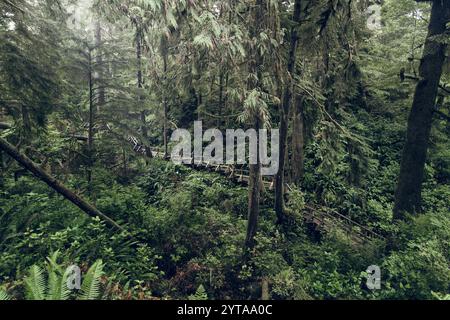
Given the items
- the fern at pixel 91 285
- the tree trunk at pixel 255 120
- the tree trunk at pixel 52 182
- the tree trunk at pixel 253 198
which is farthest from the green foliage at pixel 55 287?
the tree trunk at pixel 253 198

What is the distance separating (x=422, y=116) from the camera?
9.23 metres

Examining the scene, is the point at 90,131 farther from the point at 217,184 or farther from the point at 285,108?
the point at 285,108

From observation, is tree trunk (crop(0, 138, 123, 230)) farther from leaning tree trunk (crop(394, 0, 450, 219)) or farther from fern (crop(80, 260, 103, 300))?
leaning tree trunk (crop(394, 0, 450, 219))

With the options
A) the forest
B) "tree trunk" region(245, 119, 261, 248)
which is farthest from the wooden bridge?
"tree trunk" region(245, 119, 261, 248)

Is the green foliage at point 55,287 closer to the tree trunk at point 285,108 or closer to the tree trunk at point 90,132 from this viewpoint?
the tree trunk at point 90,132

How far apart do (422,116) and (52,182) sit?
39.6 feet

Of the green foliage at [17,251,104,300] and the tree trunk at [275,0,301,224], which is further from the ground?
the tree trunk at [275,0,301,224]

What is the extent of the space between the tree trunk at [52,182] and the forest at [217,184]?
0.04 metres

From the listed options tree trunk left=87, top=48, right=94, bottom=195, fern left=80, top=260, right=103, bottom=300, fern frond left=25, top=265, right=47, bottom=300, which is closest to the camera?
fern frond left=25, top=265, right=47, bottom=300

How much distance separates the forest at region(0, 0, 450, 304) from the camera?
23.5 ft

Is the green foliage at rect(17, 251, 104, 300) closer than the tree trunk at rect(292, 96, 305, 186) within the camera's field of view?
Yes

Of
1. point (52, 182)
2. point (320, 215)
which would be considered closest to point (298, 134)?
point (320, 215)

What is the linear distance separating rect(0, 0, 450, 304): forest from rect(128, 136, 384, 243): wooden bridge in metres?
0.12
